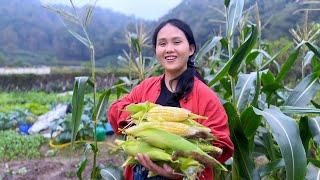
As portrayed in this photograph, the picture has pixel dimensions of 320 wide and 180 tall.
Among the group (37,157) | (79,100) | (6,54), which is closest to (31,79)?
(37,157)

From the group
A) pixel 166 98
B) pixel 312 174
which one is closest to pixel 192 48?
pixel 166 98

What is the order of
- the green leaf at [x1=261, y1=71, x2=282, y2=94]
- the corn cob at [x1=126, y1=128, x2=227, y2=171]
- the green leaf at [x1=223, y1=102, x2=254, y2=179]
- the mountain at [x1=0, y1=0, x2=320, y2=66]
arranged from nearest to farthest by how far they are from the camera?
the corn cob at [x1=126, y1=128, x2=227, y2=171], the green leaf at [x1=223, y1=102, x2=254, y2=179], the green leaf at [x1=261, y1=71, x2=282, y2=94], the mountain at [x1=0, y1=0, x2=320, y2=66]

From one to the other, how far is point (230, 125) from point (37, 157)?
4622 mm

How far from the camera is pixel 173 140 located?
5.21 ft

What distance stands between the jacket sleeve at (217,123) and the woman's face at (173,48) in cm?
19

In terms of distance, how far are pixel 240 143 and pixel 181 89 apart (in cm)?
45

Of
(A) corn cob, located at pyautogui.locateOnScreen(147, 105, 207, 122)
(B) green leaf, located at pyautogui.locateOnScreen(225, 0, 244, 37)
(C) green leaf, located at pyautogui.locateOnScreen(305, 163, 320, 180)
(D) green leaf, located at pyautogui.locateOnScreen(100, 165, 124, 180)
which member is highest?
(B) green leaf, located at pyautogui.locateOnScreen(225, 0, 244, 37)

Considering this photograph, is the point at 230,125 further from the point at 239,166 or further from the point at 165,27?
the point at 165,27

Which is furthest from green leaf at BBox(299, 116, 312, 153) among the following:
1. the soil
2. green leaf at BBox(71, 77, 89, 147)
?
the soil

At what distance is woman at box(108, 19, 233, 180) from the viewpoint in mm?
1823

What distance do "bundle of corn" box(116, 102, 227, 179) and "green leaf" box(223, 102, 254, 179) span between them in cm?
42

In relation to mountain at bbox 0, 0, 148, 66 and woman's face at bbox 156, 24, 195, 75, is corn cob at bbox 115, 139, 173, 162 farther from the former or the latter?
mountain at bbox 0, 0, 148, 66

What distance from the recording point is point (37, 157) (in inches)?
245

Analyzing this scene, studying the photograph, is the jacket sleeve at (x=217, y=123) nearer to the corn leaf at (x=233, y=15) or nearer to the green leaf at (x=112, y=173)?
the corn leaf at (x=233, y=15)
